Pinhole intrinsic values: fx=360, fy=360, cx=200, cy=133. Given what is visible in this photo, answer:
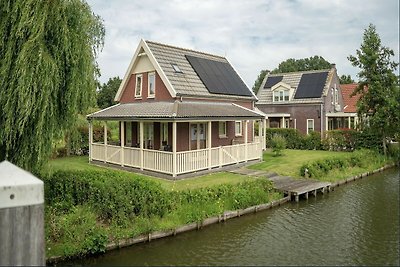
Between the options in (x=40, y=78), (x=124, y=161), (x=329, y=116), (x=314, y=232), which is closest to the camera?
(x=40, y=78)

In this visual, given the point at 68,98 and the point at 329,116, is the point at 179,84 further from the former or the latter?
the point at 329,116

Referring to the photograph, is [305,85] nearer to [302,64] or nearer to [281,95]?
[281,95]

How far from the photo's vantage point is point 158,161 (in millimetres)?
18969

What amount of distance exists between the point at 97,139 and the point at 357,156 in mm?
19600

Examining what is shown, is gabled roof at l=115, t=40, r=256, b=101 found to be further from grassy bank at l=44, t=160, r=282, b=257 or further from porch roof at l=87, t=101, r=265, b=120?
grassy bank at l=44, t=160, r=282, b=257

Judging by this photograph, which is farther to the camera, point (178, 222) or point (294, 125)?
point (294, 125)

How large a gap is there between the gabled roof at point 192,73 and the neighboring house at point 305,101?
1181 centimetres

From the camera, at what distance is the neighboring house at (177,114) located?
19375mm

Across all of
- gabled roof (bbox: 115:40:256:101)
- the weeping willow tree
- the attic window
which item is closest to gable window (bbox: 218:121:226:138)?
gabled roof (bbox: 115:40:256:101)

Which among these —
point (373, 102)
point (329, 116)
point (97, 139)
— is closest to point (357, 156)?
point (373, 102)

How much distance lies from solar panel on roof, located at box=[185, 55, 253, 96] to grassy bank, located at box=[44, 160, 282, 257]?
38.8ft

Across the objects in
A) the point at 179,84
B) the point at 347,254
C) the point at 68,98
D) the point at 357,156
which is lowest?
the point at 347,254

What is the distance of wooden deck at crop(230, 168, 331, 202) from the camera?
650 inches

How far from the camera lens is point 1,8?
10180 millimetres
